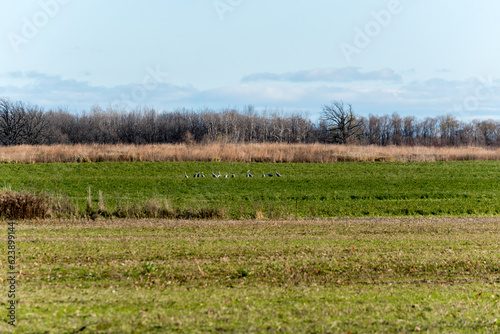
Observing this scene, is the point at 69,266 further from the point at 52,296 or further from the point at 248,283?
the point at 248,283

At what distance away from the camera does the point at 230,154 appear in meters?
52.7

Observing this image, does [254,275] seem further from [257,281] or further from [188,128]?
[188,128]

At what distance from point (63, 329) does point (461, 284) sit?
25.2 ft

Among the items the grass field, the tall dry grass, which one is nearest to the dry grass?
the grass field

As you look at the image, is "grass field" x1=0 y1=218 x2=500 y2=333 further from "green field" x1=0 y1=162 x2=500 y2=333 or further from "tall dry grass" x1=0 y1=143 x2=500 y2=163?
"tall dry grass" x1=0 y1=143 x2=500 y2=163

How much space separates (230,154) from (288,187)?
1743 cm

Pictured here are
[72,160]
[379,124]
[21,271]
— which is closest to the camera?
[21,271]

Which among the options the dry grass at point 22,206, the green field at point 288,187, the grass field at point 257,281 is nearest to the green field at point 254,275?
the grass field at point 257,281

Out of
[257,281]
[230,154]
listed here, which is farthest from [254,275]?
[230,154]

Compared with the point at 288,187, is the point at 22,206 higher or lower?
higher

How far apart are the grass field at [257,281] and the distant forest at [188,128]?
258ft

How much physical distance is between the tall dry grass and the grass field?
34.9 meters

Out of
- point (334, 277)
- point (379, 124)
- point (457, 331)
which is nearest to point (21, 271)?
point (334, 277)

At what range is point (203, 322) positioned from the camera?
282 inches
